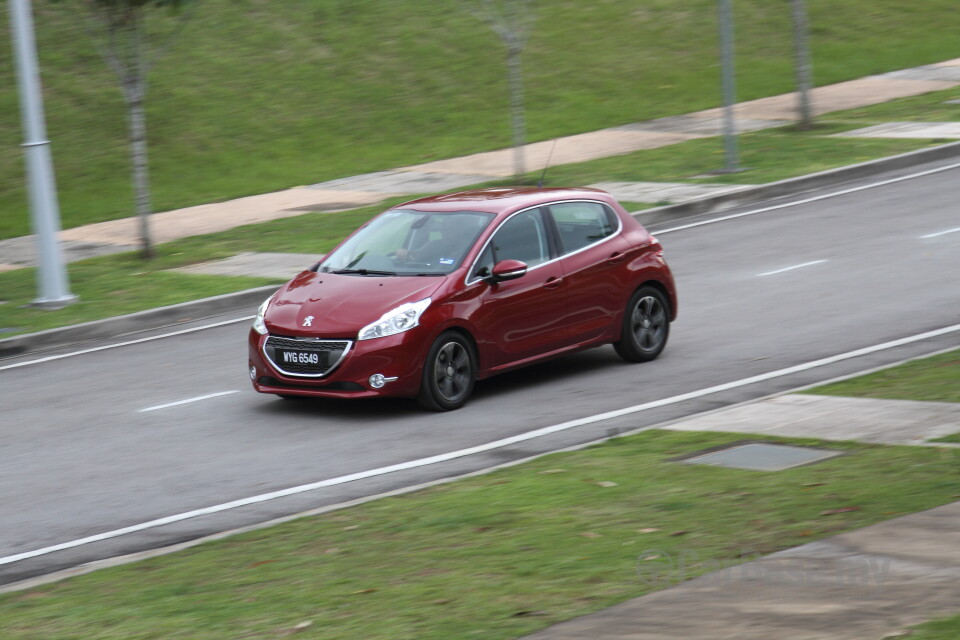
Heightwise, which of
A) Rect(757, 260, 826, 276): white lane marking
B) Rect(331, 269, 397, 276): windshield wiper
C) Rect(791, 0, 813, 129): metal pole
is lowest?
Rect(757, 260, 826, 276): white lane marking

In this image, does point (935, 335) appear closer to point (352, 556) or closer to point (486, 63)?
point (352, 556)

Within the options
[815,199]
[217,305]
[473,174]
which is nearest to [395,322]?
[217,305]

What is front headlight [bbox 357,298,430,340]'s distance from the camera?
11242 millimetres

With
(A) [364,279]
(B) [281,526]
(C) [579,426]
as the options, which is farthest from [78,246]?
(B) [281,526]

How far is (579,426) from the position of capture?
35.8 feet

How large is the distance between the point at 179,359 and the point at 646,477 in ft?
22.6

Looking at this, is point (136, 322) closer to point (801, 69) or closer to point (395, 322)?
point (395, 322)

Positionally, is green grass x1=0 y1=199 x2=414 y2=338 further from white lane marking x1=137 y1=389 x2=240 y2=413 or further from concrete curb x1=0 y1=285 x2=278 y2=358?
white lane marking x1=137 y1=389 x2=240 y2=413

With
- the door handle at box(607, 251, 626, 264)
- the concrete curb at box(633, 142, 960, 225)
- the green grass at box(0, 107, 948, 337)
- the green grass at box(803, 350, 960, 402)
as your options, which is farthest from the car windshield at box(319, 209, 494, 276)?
the concrete curb at box(633, 142, 960, 225)

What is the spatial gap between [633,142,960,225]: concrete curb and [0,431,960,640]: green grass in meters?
12.1

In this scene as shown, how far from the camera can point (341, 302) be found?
1156 cm

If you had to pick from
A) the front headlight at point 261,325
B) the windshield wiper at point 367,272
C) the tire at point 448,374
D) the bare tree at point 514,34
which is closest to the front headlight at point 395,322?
the tire at point 448,374

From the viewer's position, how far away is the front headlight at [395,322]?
11242mm

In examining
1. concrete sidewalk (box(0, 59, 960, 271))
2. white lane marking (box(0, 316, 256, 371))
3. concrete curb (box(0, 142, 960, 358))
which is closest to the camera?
white lane marking (box(0, 316, 256, 371))
